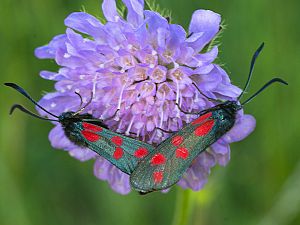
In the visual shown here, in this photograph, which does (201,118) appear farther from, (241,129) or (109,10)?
(109,10)

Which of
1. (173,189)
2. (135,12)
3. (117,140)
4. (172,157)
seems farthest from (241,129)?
(173,189)

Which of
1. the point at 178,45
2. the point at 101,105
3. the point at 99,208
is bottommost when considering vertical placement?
the point at 99,208

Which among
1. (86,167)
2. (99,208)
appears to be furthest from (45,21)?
(99,208)

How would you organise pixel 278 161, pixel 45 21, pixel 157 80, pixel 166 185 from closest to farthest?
pixel 166 185, pixel 157 80, pixel 278 161, pixel 45 21

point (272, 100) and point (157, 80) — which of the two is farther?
point (272, 100)

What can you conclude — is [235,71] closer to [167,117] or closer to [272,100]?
[272,100]

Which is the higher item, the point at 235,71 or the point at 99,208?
the point at 235,71
